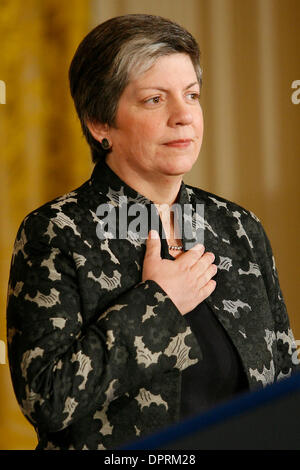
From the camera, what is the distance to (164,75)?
4.44 feet

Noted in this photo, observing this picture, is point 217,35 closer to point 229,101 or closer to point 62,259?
point 229,101

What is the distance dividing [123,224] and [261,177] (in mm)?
1423

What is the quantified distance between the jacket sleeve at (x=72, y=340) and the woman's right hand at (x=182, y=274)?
0.11 ft

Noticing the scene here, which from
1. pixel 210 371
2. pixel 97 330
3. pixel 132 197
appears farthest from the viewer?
pixel 132 197

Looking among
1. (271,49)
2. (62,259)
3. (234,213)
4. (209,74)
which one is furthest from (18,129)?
(62,259)

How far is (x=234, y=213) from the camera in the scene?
1.58 meters

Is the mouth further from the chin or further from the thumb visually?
the thumb

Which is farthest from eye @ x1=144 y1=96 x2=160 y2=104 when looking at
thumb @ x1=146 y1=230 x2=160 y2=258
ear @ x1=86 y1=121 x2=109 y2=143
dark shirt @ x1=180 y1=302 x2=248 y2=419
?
dark shirt @ x1=180 y1=302 x2=248 y2=419

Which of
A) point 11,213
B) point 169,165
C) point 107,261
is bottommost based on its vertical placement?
point 11,213

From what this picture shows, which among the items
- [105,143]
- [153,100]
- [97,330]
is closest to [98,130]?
[105,143]

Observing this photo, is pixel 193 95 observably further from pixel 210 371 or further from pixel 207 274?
pixel 210 371

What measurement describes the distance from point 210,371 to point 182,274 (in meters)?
0.18

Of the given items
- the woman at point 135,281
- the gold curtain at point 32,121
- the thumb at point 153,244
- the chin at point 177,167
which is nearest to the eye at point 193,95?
the woman at point 135,281

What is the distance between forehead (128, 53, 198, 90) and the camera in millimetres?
1347
